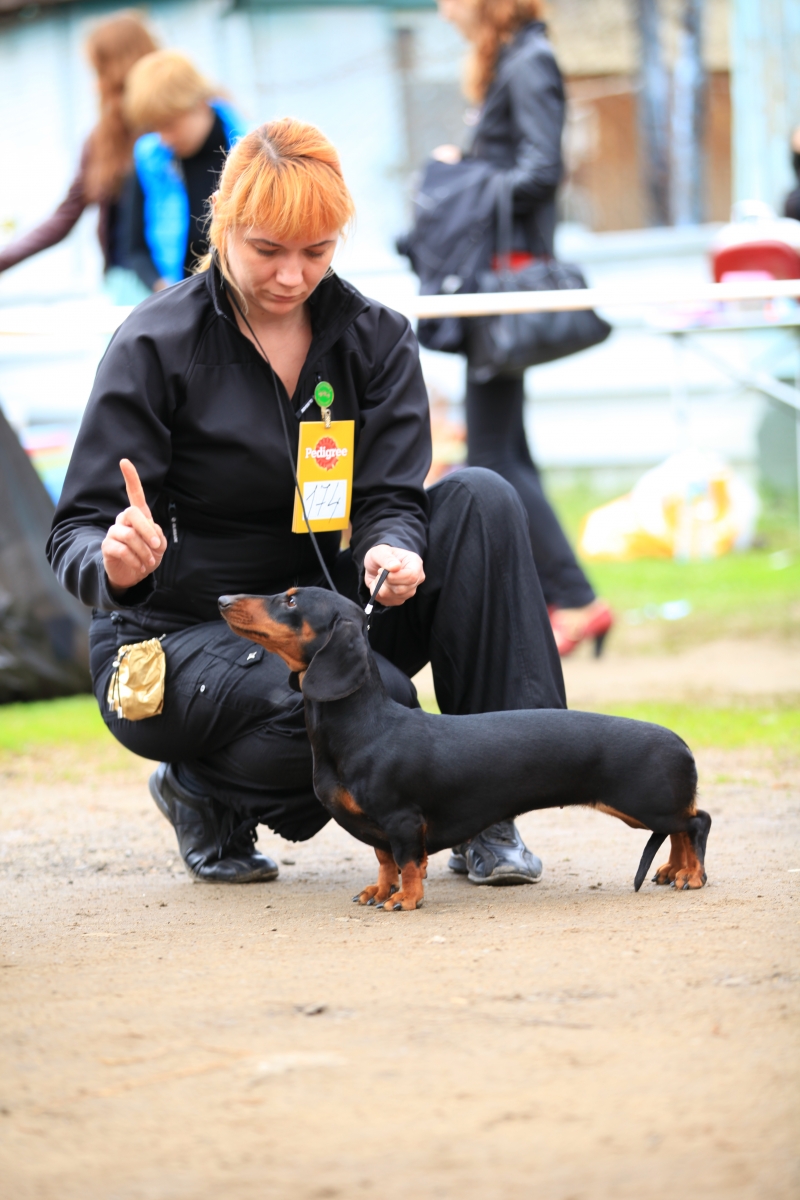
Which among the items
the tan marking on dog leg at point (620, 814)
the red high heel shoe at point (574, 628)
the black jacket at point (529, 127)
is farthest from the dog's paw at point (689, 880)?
the black jacket at point (529, 127)

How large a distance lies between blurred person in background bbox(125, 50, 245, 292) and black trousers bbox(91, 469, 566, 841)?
8.49ft

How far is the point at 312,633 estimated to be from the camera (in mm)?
2654

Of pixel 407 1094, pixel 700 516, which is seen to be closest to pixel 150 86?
pixel 407 1094

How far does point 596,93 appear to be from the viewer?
12.8 m

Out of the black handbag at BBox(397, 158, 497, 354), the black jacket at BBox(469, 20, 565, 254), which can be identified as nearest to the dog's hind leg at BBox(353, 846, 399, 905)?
the black handbag at BBox(397, 158, 497, 354)

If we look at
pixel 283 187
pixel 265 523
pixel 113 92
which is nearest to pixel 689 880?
pixel 265 523

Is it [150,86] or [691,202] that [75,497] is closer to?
[150,86]

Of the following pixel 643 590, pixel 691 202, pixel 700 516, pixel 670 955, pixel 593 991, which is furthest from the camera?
pixel 691 202

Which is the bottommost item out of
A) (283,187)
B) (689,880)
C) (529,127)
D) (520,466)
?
(689,880)

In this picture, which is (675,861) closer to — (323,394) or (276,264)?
(323,394)

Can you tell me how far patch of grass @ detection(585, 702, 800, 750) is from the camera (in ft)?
15.2

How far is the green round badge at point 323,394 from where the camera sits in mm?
2971

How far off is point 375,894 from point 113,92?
439 centimetres

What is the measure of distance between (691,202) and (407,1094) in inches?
452
